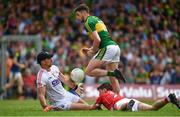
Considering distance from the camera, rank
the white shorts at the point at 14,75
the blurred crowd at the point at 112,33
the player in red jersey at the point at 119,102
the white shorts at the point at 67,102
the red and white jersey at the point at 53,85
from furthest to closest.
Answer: the blurred crowd at the point at 112,33 < the white shorts at the point at 14,75 < the white shorts at the point at 67,102 < the red and white jersey at the point at 53,85 < the player in red jersey at the point at 119,102

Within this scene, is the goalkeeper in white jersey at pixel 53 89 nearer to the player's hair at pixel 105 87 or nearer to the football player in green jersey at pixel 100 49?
the player's hair at pixel 105 87

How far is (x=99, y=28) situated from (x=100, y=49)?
2.08ft

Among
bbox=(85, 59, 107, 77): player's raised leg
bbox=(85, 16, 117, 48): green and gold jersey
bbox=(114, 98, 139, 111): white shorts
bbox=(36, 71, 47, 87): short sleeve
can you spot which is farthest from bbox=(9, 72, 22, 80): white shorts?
bbox=(114, 98, 139, 111): white shorts

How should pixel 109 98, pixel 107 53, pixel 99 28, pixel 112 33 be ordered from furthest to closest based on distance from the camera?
1. pixel 112 33
2. pixel 107 53
3. pixel 99 28
4. pixel 109 98

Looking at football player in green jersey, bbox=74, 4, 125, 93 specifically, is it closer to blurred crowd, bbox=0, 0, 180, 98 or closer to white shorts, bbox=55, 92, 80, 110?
white shorts, bbox=55, 92, 80, 110

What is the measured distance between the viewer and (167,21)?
33969 mm

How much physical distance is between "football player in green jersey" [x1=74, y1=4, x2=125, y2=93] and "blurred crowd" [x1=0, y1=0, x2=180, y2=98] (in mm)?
10916

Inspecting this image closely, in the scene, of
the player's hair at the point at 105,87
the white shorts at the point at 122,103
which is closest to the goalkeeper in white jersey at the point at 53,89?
the player's hair at the point at 105,87

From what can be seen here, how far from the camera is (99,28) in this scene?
60.9 ft

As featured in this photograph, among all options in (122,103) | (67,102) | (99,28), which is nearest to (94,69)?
(99,28)

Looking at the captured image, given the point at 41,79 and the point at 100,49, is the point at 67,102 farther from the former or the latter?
the point at 100,49

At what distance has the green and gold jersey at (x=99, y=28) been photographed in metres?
18.3

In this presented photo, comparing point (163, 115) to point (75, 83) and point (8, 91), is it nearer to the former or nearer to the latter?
point (75, 83)

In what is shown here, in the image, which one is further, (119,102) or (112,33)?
(112,33)
